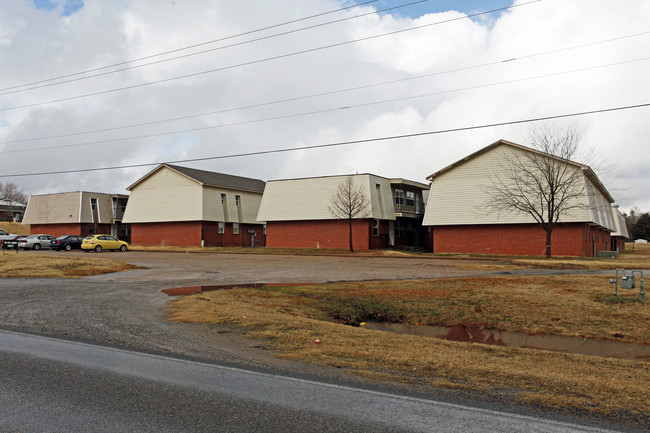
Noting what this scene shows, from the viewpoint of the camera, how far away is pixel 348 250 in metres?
44.2

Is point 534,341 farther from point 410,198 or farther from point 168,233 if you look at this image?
point 168,233

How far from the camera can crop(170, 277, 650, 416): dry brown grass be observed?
6.53 m

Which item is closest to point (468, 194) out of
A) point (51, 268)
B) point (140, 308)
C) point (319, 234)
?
point (319, 234)

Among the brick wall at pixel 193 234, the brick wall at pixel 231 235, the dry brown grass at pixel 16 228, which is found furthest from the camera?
the dry brown grass at pixel 16 228

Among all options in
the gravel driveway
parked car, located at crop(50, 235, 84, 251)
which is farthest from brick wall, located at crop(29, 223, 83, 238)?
the gravel driveway

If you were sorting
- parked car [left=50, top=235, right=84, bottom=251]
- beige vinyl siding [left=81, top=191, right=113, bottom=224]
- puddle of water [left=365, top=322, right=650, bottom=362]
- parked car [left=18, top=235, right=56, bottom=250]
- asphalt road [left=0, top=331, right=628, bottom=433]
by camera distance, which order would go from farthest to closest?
beige vinyl siding [left=81, top=191, right=113, bottom=224]
parked car [left=18, top=235, right=56, bottom=250]
parked car [left=50, top=235, right=84, bottom=251]
puddle of water [left=365, top=322, right=650, bottom=362]
asphalt road [left=0, top=331, right=628, bottom=433]

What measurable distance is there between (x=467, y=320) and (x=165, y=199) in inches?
1851

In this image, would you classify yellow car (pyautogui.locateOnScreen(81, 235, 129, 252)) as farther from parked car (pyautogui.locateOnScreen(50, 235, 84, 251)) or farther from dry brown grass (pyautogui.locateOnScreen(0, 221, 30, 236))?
dry brown grass (pyautogui.locateOnScreen(0, 221, 30, 236))

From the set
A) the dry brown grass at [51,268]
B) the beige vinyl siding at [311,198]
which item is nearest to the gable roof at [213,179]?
the beige vinyl siding at [311,198]

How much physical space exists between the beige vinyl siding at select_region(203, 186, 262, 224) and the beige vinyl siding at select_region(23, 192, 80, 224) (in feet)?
66.6

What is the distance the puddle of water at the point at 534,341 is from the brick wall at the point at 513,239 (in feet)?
94.8

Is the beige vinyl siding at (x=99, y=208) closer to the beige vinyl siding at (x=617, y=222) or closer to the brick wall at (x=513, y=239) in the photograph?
the brick wall at (x=513, y=239)

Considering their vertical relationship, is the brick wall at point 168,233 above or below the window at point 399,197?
below

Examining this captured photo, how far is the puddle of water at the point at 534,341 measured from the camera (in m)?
10.4
